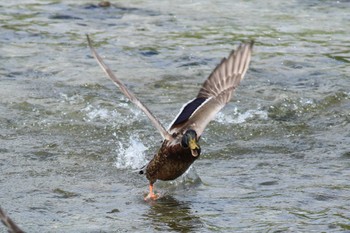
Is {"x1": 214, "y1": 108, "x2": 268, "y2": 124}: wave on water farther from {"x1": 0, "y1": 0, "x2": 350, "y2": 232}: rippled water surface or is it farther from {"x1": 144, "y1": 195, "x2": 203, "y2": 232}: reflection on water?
{"x1": 144, "y1": 195, "x2": 203, "y2": 232}: reflection on water

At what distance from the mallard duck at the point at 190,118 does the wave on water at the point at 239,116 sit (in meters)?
2.29

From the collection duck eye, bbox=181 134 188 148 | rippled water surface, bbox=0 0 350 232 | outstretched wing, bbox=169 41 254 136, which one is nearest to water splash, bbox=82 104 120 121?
rippled water surface, bbox=0 0 350 232

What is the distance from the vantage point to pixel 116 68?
12.4 m

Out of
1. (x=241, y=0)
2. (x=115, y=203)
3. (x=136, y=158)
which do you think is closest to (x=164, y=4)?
(x=241, y=0)

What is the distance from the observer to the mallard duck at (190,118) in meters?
7.35

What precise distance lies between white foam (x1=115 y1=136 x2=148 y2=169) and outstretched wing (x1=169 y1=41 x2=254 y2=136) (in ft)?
3.77

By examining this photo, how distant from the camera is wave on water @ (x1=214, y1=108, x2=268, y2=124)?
10.2 metres

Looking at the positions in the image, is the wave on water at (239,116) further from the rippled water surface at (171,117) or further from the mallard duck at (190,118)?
the mallard duck at (190,118)

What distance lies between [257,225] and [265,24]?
8393mm

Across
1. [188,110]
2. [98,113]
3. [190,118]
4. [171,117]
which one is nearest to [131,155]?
[188,110]

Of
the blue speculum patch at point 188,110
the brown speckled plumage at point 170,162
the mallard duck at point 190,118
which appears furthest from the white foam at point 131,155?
the blue speculum patch at point 188,110

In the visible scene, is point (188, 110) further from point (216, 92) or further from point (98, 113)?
point (98, 113)

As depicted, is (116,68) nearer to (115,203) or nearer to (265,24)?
(265,24)

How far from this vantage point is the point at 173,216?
727cm
